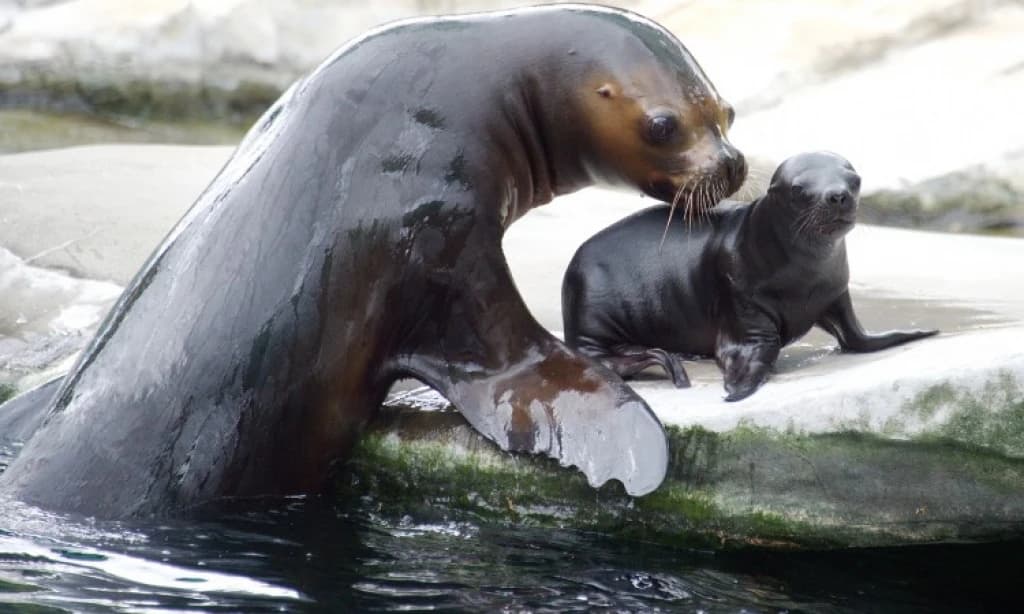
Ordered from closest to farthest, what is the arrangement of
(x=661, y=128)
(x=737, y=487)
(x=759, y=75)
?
(x=737, y=487) → (x=661, y=128) → (x=759, y=75)

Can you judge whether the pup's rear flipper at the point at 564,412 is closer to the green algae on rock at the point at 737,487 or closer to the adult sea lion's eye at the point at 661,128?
the green algae on rock at the point at 737,487

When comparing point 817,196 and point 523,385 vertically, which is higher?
point 817,196

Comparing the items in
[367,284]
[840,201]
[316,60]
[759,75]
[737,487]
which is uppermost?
[316,60]

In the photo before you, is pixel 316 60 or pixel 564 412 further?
pixel 316 60

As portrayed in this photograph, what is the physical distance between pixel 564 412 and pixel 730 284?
0.69m

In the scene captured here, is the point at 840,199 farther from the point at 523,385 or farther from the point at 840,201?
the point at 523,385

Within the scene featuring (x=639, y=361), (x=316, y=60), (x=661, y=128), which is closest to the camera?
(x=661, y=128)

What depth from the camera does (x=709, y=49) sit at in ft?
38.3

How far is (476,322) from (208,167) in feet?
16.2

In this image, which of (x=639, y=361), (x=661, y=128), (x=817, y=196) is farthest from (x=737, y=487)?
(x=661, y=128)

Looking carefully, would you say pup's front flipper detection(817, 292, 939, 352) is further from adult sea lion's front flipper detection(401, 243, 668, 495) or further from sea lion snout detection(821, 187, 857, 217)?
adult sea lion's front flipper detection(401, 243, 668, 495)

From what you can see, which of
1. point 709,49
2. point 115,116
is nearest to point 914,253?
point 709,49

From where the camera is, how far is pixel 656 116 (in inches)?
167

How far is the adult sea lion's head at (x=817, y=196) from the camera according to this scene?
4.17m
